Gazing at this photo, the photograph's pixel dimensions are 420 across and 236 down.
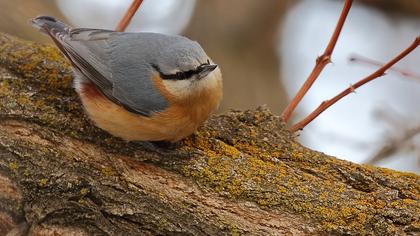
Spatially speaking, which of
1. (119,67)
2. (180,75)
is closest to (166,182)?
(180,75)

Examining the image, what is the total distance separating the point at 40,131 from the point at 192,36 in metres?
2.71

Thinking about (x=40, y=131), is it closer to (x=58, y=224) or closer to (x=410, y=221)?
(x=58, y=224)

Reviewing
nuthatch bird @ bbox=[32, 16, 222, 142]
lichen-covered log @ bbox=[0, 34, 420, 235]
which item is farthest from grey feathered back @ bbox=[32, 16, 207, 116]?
lichen-covered log @ bbox=[0, 34, 420, 235]

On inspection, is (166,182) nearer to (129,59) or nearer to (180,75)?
(180,75)

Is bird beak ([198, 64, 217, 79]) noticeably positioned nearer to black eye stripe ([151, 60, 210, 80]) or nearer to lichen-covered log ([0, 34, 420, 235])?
black eye stripe ([151, 60, 210, 80])

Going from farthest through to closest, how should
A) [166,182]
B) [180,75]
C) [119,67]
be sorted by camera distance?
[119,67], [180,75], [166,182]

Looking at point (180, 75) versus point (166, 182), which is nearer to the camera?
point (166, 182)

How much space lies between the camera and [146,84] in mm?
2559

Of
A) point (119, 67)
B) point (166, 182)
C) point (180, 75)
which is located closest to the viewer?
point (166, 182)

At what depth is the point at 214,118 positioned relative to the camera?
267 cm

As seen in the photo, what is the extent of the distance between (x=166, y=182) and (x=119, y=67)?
576mm

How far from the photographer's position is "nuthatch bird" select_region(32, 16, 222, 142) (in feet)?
8.09

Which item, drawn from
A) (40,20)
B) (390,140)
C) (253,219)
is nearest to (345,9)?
(253,219)

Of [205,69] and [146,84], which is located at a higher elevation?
[205,69]
